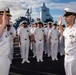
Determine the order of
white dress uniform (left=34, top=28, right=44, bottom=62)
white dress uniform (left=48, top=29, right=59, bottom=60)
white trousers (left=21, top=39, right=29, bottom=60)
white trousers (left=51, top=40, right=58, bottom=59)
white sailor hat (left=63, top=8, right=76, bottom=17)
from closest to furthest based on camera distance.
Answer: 1. white sailor hat (left=63, top=8, right=76, bottom=17)
2. white trousers (left=21, top=39, right=29, bottom=60)
3. white dress uniform (left=34, top=28, right=44, bottom=62)
4. white dress uniform (left=48, top=29, right=59, bottom=60)
5. white trousers (left=51, top=40, right=58, bottom=59)

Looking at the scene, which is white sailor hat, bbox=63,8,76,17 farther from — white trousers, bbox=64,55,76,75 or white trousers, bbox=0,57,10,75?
white trousers, bbox=0,57,10,75

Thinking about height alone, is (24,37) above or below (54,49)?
above

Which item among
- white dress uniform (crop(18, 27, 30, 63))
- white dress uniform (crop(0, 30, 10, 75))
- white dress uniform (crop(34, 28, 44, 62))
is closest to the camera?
white dress uniform (crop(0, 30, 10, 75))

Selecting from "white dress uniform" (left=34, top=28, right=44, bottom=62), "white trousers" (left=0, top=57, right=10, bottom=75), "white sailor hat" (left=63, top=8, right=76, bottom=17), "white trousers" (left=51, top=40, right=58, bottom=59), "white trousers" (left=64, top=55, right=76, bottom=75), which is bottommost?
"white trousers" (left=51, top=40, right=58, bottom=59)

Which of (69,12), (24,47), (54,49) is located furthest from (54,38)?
(69,12)

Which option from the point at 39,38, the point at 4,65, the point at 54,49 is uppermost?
the point at 4,65

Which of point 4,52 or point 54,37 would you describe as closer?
point 4,52

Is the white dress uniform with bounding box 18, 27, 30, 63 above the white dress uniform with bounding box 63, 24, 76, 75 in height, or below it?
below

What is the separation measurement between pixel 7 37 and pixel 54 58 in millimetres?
8355

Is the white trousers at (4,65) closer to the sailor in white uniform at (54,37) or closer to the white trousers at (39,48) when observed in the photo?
the white trousers at (39,48)

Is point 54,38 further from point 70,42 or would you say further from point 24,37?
point 70,42

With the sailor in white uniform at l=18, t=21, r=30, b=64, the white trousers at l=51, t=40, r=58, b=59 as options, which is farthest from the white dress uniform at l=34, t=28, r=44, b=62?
the white trousers at l=51, t=40, r=58, b=59

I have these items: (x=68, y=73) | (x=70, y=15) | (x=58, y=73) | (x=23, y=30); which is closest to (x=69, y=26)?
(x=70, y=15)

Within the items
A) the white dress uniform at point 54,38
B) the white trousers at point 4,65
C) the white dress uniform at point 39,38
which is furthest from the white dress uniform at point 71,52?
the white dress uniform at point 54,38
